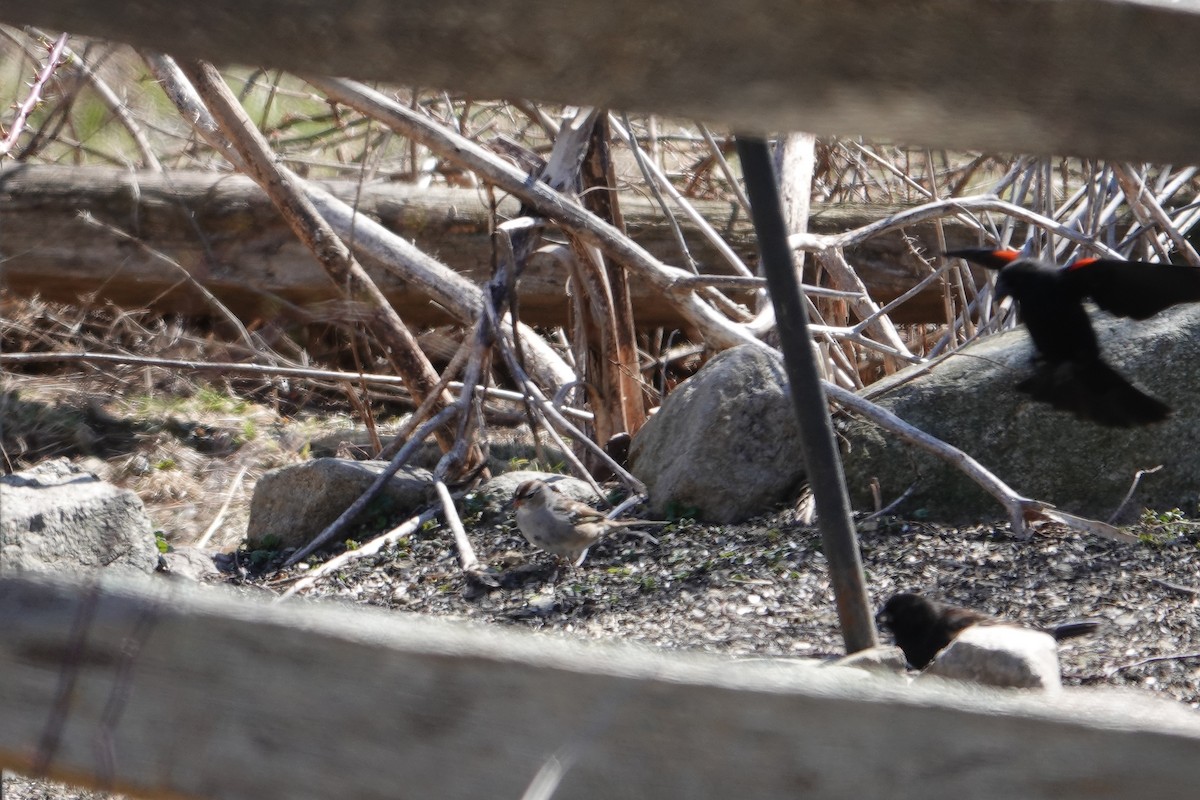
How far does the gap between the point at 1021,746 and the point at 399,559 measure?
372cm

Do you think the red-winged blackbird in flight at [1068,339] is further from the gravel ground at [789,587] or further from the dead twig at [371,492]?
the dead twig at [371,492]

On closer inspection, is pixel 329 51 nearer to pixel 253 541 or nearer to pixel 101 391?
pixel 253 541

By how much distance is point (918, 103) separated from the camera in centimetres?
92

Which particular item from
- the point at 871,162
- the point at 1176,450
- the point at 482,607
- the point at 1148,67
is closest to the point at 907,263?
the point at 871,162

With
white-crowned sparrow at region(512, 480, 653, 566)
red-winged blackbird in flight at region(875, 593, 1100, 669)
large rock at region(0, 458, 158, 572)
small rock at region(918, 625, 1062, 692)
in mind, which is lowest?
large rock at region(0, 458, 158, 572)

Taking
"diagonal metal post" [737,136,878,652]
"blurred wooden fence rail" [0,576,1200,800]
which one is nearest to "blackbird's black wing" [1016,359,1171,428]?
"diagonal metal post" [737,136,878,652]

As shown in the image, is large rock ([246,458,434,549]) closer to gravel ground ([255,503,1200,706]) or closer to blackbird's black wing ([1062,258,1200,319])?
gravel ground ([255,503,1200,706])

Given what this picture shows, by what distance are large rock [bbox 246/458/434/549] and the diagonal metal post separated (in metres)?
2.95

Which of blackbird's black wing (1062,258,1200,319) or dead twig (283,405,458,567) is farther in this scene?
dead twig (283,405,458,567)

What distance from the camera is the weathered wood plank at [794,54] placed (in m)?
0.90

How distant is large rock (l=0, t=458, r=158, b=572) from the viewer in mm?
3844

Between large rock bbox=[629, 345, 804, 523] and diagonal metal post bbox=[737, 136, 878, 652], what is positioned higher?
diagonal metal post bbox=[737, 136, 878, 652]

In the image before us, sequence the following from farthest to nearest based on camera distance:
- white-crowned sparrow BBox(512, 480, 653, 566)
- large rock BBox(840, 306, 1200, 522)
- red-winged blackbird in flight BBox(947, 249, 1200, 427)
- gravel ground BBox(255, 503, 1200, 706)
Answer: large rock BBox(840, 306, 1200, 522)
white-crowned sparrow BBox(512, 480, 653, 566)
gravel ground BBox(255, 503, 1200, 706)
red-winged blackbird in flight BBox(947, 249, 1200, 427)

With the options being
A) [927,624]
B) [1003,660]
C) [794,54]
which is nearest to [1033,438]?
[927,624]
